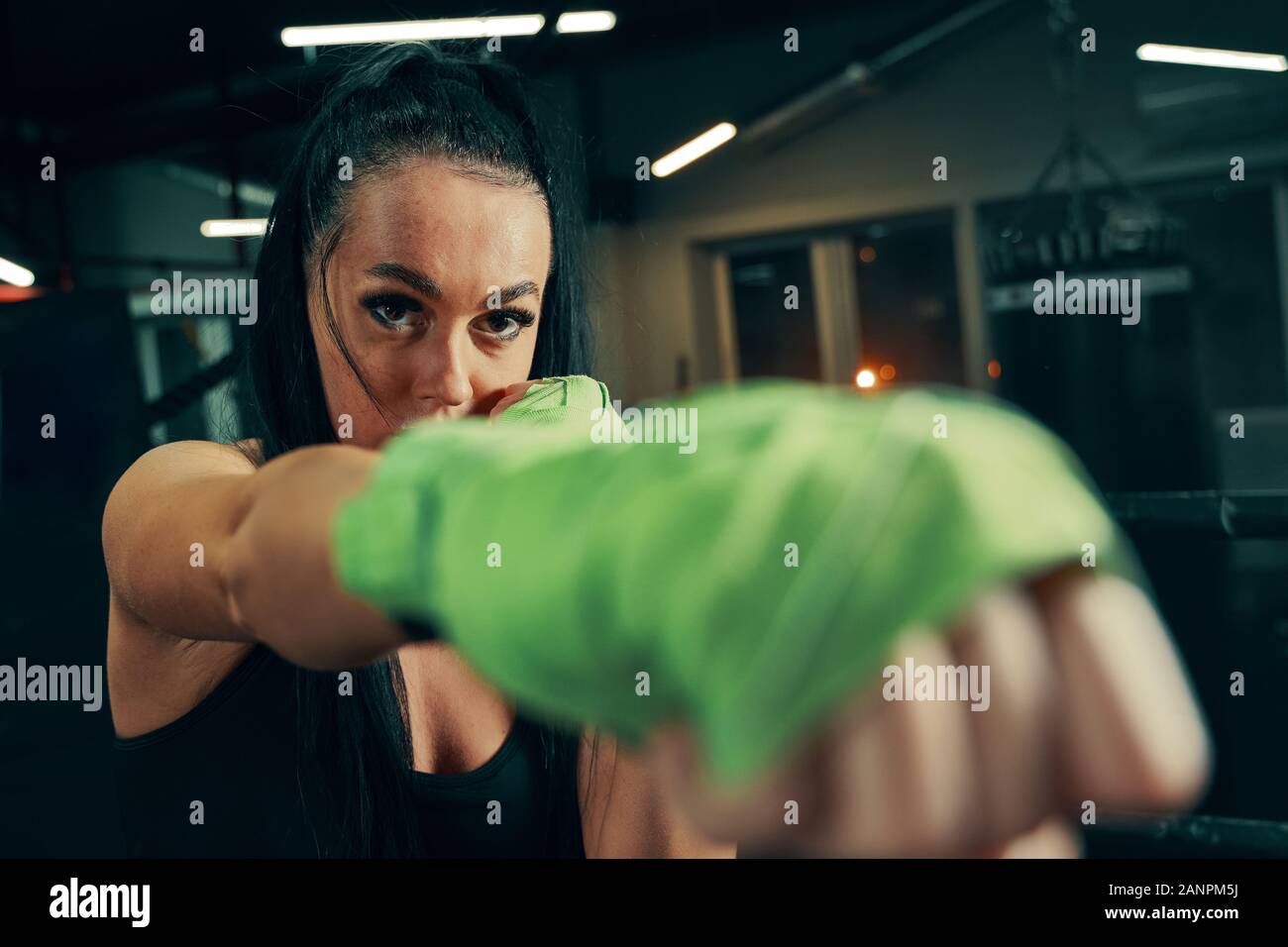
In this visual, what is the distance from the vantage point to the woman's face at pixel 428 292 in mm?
590

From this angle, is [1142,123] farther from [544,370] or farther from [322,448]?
[322,448]

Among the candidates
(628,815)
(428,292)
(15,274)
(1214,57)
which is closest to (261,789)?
(628,815)

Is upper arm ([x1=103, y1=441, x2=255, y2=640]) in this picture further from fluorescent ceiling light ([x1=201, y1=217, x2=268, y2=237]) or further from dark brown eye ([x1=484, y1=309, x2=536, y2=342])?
fluorescent ceiling light ([x1=201, y1=217, x2=268, y2=237])

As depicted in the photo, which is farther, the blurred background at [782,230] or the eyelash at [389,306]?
the blurred background at [782,230]

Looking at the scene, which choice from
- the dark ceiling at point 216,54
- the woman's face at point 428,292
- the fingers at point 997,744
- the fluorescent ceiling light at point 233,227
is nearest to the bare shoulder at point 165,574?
the woman's face at point 428,292

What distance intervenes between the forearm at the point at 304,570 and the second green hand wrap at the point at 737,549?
5cm

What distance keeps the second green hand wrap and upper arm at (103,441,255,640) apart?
0.15 m

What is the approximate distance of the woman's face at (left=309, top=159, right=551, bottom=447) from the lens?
590mm

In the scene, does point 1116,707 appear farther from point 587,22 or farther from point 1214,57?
point 1214,57

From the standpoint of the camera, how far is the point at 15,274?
3.14ft

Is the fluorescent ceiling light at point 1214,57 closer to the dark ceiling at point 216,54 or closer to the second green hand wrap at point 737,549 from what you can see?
the dark ceiling at point 216,54

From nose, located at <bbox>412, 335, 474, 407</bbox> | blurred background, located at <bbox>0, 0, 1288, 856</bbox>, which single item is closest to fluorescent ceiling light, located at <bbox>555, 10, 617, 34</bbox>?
blurred background, located at <bbox>0, 0, 1288, 856</bbox>

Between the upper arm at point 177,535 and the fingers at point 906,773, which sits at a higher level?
the upper arm at point 177,535
